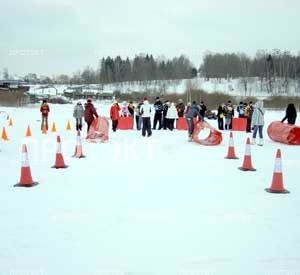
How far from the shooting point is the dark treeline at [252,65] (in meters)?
103

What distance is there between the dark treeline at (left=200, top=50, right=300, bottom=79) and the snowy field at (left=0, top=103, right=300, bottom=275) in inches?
3734

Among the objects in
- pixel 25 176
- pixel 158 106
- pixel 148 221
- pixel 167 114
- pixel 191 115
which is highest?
pixel 158 106

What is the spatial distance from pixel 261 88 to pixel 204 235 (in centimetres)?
10196

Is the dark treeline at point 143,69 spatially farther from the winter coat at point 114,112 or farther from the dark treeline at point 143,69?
the winter coat at point 114,112

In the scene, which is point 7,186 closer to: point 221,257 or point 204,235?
point 204,235

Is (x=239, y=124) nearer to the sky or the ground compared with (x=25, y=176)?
nearer to the sky

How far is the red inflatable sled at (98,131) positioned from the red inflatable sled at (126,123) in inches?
238

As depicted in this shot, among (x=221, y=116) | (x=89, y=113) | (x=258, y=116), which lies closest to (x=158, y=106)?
(x=221, y=116)

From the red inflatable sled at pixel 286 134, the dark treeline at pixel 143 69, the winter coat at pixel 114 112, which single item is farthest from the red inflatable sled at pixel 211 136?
the dark treeline at pixel 143 69

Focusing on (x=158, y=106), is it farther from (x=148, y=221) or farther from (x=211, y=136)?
(x=148, y=221)

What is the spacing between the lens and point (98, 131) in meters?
17.1

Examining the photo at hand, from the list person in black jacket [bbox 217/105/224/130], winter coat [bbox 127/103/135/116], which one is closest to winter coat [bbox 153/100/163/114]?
winter coat [bbox 127/103/135/116]

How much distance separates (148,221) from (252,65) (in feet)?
384

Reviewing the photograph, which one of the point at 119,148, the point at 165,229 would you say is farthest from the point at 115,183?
the point at 119,148
